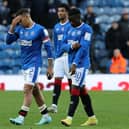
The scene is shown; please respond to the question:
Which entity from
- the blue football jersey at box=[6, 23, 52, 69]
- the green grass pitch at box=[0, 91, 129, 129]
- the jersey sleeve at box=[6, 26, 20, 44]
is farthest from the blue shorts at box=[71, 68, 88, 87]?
the jersey sleeve at box=[6, 26, 20, 44]

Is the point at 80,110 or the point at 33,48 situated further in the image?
the point at 80,110

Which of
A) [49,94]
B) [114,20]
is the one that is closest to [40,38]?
[49,94]

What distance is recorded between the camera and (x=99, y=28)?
23.5 metres

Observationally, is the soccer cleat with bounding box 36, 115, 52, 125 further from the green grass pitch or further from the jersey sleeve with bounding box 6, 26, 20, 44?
the jersey sleeve with bounding box 6, 26, 20, 44

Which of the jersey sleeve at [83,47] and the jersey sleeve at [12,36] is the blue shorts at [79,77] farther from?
the jersey sleeve at [12,36]

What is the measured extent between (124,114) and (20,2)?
1027 cm

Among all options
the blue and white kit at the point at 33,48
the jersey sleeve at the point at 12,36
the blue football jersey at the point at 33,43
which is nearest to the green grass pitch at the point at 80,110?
the blue and white kit at the point at 33,48

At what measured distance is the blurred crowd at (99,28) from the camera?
23109mm

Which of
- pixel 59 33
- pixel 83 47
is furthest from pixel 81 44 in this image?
pixel 59 33

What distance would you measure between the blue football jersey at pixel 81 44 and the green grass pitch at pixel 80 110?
115 cm

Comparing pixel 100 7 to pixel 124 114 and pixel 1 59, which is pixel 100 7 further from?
pixel 124 114

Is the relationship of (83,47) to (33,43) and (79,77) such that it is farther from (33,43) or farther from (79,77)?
(33,43)

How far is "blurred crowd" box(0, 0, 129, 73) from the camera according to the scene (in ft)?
75.8

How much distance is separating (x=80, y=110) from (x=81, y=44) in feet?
11.4
